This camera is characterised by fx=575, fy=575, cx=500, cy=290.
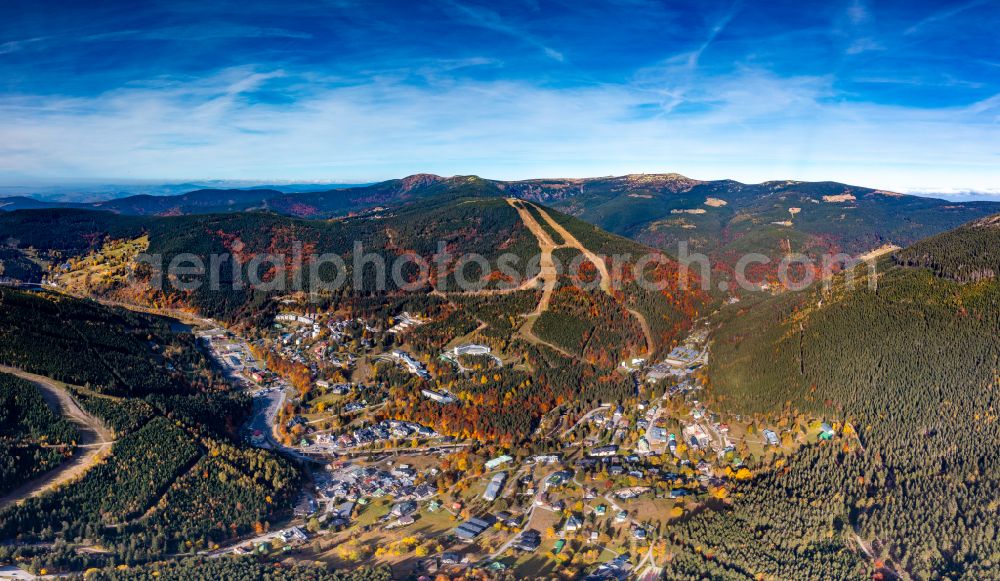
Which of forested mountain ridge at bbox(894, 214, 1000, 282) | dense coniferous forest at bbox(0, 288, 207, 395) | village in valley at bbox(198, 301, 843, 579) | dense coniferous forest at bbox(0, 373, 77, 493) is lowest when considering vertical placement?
village in valley at bbox(198, 301, 843, 579)

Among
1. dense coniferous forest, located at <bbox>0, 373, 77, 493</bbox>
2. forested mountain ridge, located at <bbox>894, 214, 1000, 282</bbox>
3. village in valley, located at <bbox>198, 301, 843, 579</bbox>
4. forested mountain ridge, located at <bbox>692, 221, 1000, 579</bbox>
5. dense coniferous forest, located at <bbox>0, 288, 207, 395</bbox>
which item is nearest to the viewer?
forested mountain ridge, located at <bbox>692, 221, 1000, 579</bbox>

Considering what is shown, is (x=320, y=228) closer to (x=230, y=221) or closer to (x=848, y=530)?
(x=230, y=221)

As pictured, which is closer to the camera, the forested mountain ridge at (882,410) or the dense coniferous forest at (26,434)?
the forested mountain ridge at (882,410)

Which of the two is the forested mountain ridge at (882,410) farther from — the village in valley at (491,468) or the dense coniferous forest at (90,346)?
the dense coniferous forest at (90,346)

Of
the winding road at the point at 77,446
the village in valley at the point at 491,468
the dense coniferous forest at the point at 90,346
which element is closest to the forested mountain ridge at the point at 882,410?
the village in valley at the point at 491,468

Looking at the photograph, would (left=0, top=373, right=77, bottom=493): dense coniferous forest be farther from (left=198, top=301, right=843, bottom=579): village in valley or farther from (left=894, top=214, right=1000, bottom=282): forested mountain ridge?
(left=894, top=214, right=1000, bottom=282): forested mountain ridge

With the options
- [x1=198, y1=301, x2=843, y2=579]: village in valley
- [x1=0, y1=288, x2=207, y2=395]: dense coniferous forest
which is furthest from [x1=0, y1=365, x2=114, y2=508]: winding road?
[x1=198, y1=301, x2=843, y2=579]: village in valley

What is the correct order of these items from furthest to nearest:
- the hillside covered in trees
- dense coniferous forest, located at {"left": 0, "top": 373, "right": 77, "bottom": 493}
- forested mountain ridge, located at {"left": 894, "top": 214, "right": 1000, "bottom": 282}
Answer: forested mountain ridge, located at {"left": 894, "top": 214, "right": 1000, "bottom": 282} → dense coniferous forest, located at {"left": 0, "top": 373, "right": 77, "bottom": 493} → the hillside covered in trees
